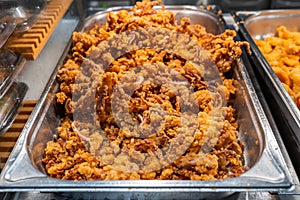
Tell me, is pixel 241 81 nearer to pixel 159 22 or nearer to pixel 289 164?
pixel 289 164

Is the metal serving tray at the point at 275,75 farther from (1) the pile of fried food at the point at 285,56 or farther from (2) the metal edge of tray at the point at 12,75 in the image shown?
(2) the metal edge of tray at the point at 12,75

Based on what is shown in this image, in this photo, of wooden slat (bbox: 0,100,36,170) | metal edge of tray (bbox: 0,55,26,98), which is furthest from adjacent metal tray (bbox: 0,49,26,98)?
wooden slat (bbox: 0,100,36,170)

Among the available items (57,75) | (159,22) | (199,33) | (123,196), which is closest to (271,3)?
(199,33)

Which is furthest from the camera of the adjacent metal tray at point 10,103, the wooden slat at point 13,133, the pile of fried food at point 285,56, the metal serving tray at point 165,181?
the pile of fried food at point 285,56

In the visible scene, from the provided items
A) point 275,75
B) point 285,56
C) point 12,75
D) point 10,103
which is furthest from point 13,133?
point 285,56

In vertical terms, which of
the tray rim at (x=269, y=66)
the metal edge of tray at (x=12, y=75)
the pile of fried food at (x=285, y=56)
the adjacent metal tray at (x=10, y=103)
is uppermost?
the metal edge of tray at (x=12, y=75)

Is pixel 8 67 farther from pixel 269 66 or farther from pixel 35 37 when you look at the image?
pixel 269 66

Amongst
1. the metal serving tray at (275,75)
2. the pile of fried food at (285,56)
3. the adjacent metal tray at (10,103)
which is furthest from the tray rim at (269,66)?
the adjacent metal tray at (10,103)
